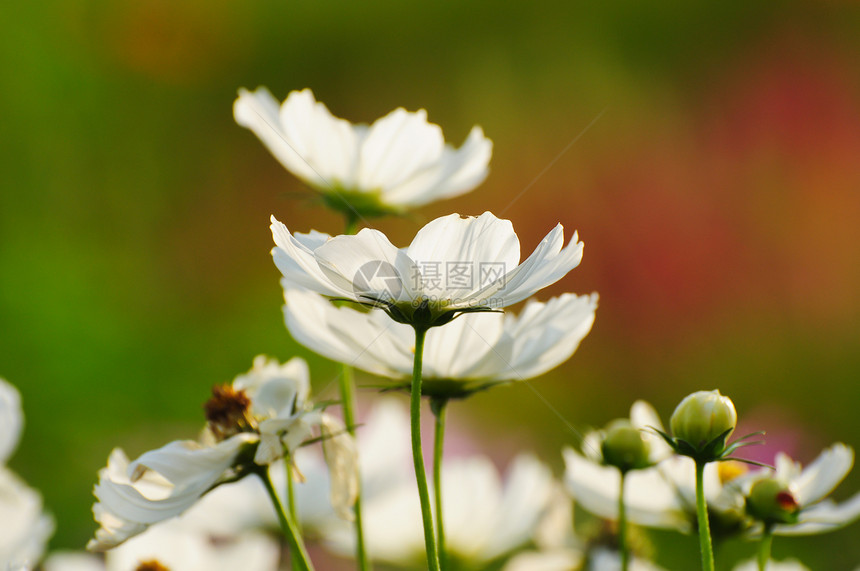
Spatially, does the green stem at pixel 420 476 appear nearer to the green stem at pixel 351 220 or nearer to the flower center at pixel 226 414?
the flower center at pixel 226 414

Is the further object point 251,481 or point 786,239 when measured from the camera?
point 786,239

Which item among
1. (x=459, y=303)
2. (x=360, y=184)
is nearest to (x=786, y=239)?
(x=360, y=184)

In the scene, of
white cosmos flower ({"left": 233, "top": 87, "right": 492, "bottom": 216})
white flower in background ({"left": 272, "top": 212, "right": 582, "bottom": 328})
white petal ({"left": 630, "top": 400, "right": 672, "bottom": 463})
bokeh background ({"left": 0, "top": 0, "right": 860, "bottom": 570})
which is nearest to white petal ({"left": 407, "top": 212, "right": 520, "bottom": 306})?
white flower in background ({"left": 272, "top": 212, "right": 582, "bottom": 328})

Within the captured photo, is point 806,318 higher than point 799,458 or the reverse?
higher

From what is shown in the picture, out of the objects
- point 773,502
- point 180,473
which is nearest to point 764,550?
point 773,502

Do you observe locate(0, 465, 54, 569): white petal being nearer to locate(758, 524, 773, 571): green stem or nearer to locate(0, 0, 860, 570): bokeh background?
locate(758, 524, 773, 571): green stem

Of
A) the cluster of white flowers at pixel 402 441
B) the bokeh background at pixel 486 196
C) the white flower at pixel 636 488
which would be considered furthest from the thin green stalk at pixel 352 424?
the bokeh background at pixel 486 196

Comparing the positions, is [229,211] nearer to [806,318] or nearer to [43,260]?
[43,260]
